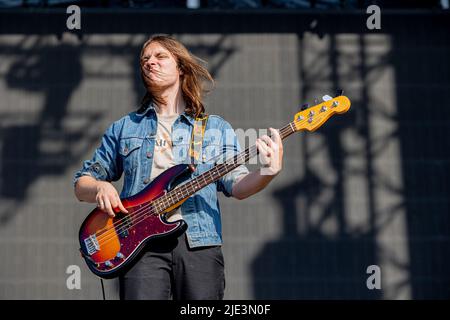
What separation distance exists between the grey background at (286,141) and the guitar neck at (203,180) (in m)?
4.02

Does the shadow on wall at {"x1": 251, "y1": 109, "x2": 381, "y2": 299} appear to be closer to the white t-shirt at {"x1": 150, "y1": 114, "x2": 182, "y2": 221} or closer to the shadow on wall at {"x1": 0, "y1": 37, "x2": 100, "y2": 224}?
the shadow on wall at {"x1": 0, "y1": 37, "x2": 100, "y2": 224}

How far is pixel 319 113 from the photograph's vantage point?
3.90 m

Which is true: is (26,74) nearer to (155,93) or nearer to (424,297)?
(155,93)

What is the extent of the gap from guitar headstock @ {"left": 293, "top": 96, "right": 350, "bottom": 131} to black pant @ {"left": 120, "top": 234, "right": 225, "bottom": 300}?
3.19 feet

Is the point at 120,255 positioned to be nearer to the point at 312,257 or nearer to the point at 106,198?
the point at 106,198

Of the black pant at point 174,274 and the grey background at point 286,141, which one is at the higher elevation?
the grey background at point 286,141

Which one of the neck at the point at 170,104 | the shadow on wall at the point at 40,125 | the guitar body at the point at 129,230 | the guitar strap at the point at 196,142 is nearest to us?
the guitar body at the point at 129,230

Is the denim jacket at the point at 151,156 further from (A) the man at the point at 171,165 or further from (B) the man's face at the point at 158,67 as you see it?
(B) the man's face at the point at 158,67

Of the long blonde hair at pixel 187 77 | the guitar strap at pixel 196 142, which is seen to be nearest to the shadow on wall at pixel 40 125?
the long blonde hair at pixel 187 77

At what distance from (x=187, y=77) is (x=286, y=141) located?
3999 millimetres

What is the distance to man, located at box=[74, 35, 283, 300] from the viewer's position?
3252 mm

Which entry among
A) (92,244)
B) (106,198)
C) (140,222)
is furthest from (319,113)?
(92,244)

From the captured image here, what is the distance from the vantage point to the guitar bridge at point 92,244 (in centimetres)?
355

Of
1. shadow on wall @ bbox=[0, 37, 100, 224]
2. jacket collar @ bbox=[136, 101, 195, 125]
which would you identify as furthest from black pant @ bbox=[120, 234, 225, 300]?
shadow on wall @ bbox=[0, 37, 100, 224]
